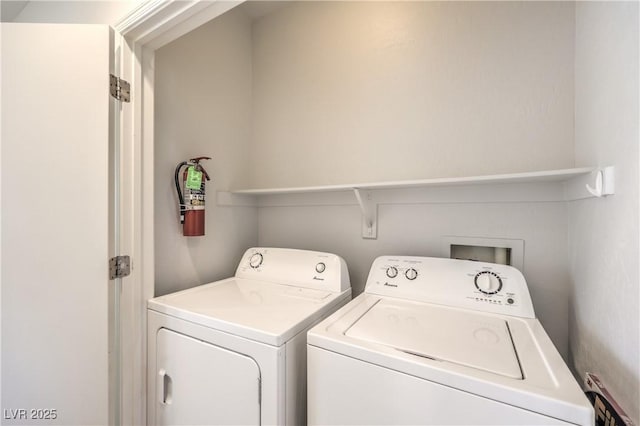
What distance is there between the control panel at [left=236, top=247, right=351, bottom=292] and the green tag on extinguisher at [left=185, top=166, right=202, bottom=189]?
0.56 m

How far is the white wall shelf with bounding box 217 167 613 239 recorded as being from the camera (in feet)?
3.44

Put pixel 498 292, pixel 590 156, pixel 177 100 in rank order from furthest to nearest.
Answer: pixel 177 100 → pixel 498 292 → pixel 590 156

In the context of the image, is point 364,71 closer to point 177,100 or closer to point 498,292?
point 177,100

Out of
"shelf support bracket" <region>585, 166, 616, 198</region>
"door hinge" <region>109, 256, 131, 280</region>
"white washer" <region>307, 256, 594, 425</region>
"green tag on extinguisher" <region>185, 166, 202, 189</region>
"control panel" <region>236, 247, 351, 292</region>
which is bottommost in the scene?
"white washer" <region>307, 256, 594, 425</region>

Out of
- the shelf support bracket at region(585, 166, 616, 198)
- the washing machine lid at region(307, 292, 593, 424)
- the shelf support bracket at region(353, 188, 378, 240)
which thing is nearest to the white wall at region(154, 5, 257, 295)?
the shelf support bracket at region(353, 188, 378, 240)

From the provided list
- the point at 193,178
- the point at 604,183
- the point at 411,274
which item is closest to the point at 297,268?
the point at 411,274

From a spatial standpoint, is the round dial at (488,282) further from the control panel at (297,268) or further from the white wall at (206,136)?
the white wall at (206,136)

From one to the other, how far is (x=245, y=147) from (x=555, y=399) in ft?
6.58

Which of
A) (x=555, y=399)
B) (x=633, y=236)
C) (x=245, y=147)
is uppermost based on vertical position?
(x=245, y=147)

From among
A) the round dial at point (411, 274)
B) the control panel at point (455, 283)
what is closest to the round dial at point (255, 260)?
the control panel at point (455, 283)

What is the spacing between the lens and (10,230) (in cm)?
105

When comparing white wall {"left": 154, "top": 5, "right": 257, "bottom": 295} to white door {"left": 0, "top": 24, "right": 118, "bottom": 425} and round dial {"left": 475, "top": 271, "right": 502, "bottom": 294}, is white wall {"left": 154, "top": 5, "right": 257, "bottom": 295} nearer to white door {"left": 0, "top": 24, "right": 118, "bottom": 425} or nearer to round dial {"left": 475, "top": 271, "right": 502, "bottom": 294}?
white door {"left": 0, "top": 24, "right": 118, "bottom": 425}

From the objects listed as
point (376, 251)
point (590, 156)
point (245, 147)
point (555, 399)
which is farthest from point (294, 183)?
point (555, 399)

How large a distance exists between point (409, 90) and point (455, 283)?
107 cm
